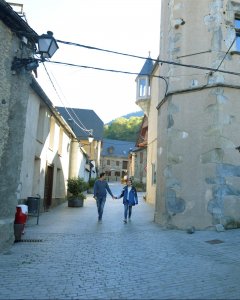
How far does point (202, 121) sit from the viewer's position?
1116 centimetres

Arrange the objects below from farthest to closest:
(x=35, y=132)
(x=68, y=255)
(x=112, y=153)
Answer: (x=112, y=153) → (x=35, y=132) → (x=68, y=255)

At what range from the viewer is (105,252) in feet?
24.5

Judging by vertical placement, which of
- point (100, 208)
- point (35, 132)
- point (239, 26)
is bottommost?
point (100, 208)

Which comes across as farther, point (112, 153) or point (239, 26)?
point (112, 153)

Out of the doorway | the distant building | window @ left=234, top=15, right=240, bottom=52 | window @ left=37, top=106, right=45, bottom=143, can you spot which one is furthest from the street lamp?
the distant building

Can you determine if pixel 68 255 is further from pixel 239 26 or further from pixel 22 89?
pixel 239 26

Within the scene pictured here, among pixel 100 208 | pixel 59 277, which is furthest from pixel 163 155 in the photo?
pixel 59 277

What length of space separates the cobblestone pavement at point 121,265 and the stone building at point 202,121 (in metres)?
0.94

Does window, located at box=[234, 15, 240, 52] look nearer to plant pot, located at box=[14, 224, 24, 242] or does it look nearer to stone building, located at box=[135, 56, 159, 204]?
stone building, located at box=[135, 56, 159, 204]

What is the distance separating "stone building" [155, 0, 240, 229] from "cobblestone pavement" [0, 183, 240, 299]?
937mm

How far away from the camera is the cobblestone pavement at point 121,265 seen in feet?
16.1

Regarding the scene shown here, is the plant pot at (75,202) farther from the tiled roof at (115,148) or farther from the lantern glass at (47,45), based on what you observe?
the tiled roof at (115,148)

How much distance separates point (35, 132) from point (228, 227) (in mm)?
8515

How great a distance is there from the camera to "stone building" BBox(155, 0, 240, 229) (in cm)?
1065
